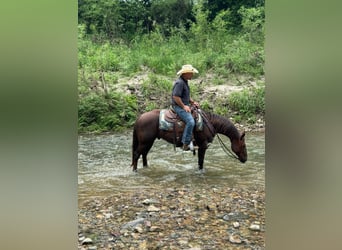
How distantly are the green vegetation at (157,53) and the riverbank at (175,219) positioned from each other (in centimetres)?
340

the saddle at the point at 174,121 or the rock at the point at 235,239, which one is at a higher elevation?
the saddle at the point at 174,121

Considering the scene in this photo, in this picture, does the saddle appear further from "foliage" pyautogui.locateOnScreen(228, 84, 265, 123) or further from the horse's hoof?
"foliage" pyautogui.locateOnScreen(228, 84, 265, 123)

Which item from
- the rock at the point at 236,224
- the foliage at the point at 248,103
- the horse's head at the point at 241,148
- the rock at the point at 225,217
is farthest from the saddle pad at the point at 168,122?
the foliage at the point at 248,103

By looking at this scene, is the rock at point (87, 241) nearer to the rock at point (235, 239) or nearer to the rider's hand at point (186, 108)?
the rock at point (235, 239)

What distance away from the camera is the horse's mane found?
4969 millimetres

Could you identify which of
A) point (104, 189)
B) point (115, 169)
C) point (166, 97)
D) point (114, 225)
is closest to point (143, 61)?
point (166, 97)

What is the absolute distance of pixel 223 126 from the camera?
4.98 m

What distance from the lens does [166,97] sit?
816cm

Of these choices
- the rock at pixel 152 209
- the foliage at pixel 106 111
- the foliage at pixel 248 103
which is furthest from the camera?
the foliage at pixel 248 103

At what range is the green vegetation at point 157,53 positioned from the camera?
7758 mm

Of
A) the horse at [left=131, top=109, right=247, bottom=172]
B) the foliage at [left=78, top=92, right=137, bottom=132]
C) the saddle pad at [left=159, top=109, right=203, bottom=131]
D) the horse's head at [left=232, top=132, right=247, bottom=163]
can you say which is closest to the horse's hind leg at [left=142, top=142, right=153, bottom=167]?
the horse at [left=131, top=109, right=247, bottom=172]
